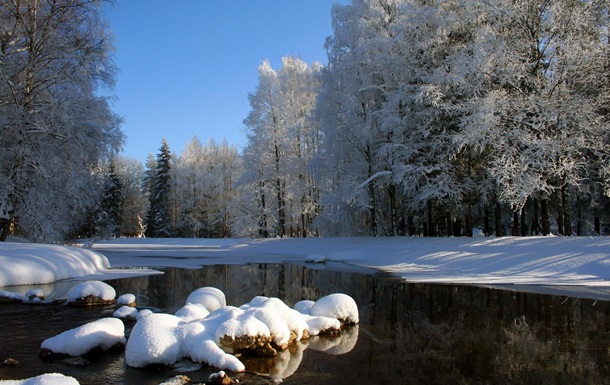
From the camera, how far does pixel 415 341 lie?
303 inches

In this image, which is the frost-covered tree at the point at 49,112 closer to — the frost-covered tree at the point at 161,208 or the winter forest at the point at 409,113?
the winter forest at the point at 409,113

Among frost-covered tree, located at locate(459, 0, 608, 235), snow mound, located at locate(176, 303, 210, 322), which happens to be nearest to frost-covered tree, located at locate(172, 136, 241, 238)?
frost-covered tree, located at locate(459, 0, 608, 235)

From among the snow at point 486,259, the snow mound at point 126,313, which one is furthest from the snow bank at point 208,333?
the snow at point 486,259

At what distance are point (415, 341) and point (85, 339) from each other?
5.16 meters

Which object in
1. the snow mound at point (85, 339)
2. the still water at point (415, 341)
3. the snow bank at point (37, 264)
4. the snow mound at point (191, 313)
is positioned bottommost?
the still water at point (415, 341)

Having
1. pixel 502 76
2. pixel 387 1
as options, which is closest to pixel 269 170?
pixel 387 1

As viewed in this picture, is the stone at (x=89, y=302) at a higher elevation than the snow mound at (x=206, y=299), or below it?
below

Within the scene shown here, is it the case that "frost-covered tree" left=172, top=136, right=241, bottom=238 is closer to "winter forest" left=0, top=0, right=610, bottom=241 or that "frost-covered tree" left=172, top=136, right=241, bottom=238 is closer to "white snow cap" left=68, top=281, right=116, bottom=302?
"winter forest" left=0, top=0, right=610, bottom=241

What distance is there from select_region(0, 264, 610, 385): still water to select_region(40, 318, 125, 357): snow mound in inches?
9.8

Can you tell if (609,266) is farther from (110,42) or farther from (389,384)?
(110,42)

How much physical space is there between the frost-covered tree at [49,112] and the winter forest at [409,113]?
55 mm

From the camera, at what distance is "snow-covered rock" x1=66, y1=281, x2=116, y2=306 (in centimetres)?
1036

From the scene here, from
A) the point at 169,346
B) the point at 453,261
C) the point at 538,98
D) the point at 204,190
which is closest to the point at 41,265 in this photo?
the point at 169,346

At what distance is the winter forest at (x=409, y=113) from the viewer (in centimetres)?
1650
